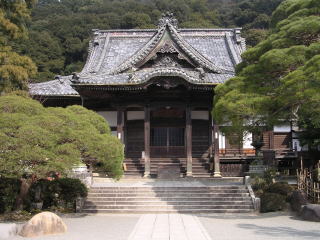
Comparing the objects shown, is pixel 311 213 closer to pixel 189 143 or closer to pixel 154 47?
pixel 189 143

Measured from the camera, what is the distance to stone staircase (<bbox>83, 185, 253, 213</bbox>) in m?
15.2

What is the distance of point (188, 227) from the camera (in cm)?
1144

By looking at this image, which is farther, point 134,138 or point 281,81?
point 134,138

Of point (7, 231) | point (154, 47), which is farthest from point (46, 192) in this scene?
point (154, 47)

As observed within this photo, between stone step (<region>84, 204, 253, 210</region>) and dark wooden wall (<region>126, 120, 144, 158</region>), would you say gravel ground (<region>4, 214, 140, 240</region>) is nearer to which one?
stone step (<region>84, 204, 253, 210</region>)

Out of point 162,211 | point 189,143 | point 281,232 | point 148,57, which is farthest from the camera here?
point 148,57

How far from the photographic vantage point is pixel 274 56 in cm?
1238

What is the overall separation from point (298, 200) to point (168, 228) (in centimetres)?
561

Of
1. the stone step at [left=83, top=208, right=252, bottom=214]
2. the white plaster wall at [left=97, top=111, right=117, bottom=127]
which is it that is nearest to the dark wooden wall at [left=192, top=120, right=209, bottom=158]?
the white plaster wall at [left=97, top=111, right=117, bottom=127]

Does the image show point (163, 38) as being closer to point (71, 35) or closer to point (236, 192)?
point (236, 192)

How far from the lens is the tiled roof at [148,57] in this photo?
21031mm

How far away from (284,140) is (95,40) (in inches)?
637

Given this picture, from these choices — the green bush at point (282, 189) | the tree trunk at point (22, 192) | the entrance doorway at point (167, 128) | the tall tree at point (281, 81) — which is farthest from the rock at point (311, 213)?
the entrance doorway at point (167, 128)

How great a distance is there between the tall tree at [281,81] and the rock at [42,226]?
6.79 metres
